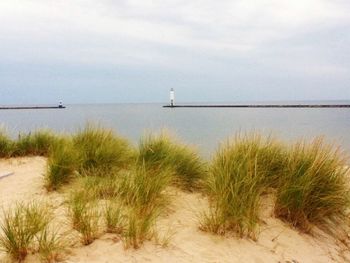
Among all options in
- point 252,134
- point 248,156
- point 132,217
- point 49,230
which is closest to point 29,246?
point 49,230

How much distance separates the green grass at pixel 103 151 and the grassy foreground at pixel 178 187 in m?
0.02

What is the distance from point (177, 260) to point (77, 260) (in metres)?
0.99

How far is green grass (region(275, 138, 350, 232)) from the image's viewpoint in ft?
18.2

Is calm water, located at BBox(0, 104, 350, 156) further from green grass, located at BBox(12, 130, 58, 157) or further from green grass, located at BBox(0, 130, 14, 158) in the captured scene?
green grass, located at BBox(0, 130, 14, 158)

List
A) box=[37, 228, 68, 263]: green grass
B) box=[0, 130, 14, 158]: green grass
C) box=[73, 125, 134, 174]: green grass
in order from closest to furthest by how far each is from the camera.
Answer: box=[37, 228, 68, 263]: green grass → box=[73, 125, 134, 174]: green grass → box=[0, 130, 14, 158]: green grass

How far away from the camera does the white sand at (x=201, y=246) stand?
4.39 metres

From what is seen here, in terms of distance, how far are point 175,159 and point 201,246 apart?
2.38 m

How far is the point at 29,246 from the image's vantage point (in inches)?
171

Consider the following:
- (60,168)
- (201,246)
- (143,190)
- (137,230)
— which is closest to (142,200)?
(143,190)

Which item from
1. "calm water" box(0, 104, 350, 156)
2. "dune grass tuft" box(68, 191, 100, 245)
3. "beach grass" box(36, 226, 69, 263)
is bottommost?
"calm water" box(0, 104, 350, 156)

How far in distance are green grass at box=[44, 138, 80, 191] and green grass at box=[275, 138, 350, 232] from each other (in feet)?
10.7

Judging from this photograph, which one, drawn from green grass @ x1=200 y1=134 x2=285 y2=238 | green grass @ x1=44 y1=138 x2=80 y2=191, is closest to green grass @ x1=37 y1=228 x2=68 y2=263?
green grass @ x1=200 y1=134 x2=285 y2=238

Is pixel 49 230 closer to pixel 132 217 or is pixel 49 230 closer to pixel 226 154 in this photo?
pixel 132 217

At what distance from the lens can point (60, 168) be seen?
6766 millimetres
